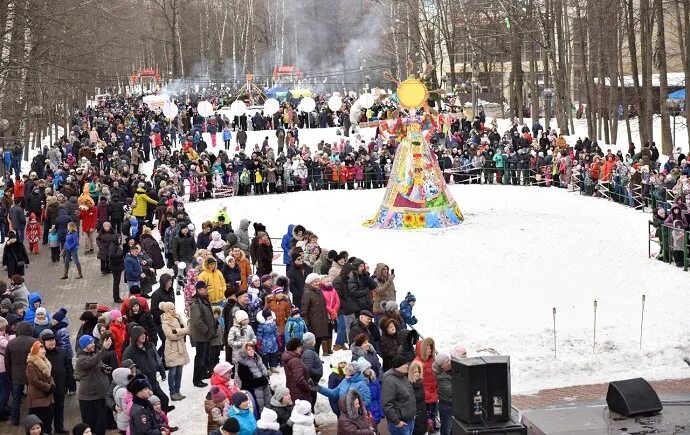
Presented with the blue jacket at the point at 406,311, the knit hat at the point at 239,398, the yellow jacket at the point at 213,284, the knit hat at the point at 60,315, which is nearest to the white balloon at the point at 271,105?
the yellow jacket at the point at 213,284

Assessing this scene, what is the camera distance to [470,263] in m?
24.1

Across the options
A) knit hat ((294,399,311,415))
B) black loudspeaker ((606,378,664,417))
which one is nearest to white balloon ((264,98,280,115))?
knit hat ((294,399,311,415))

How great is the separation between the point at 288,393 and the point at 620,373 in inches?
253

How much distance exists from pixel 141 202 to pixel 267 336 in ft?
39.8

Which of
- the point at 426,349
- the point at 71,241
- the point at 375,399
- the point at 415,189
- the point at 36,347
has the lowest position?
the point at 375,399

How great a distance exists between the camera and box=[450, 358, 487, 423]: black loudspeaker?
36.0 feet

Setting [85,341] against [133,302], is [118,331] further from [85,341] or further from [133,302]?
[85,341]

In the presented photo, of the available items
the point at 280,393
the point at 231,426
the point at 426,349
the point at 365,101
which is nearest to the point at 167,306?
the point at 280,393

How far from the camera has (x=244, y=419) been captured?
11734 mm

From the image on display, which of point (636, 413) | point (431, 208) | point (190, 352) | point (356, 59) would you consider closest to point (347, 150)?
point (431, 208)

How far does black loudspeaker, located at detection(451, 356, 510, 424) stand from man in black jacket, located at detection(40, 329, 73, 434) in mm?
5275

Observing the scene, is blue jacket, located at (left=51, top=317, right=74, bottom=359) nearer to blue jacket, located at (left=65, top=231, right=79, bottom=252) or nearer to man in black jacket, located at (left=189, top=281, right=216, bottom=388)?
man in black jacket, located at (left=189, top=281, right=216, bottom=388)

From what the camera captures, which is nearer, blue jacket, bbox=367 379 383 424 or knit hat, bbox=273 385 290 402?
knit hat, bbox=273 385 290 402

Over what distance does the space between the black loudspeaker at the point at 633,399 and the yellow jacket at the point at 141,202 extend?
60.5 ft
